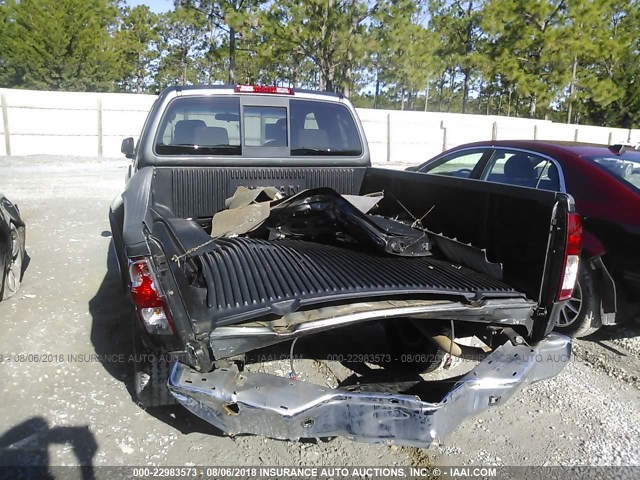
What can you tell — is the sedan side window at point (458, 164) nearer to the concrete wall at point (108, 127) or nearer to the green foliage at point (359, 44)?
the concrete wall at point (108, 127)

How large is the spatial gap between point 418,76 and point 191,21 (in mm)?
11799

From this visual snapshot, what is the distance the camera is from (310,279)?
2.48 m

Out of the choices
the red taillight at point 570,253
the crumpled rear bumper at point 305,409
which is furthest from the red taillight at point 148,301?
the red taillight at point 570,253

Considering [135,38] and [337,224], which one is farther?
[135,38]

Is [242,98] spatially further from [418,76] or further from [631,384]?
[418,76]

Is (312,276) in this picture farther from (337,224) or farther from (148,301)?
(337,224)

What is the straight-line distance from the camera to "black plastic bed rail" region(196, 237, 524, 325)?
2252 millimetres

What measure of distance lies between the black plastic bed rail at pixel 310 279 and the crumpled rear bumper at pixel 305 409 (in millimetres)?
300

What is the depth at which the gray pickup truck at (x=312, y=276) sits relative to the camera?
214cm

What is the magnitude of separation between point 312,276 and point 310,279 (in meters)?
0.05

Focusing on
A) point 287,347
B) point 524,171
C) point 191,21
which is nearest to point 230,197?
point 287,347

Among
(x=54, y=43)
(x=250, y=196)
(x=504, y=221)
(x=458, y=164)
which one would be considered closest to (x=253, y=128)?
(x=250, y=196)

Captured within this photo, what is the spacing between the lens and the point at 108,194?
9.86m

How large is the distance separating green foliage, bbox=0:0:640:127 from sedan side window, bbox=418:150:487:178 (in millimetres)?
15950
